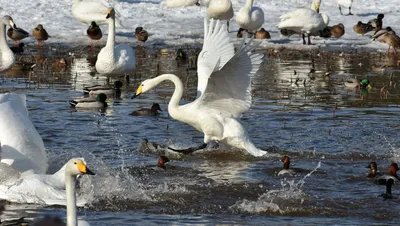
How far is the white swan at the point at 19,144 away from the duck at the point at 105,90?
533cm

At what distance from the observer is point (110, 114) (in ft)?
43.0

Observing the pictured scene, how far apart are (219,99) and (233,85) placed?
0.97 ft

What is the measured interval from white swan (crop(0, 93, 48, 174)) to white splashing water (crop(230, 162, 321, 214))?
1.88 m

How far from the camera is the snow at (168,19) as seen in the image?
76.8ft

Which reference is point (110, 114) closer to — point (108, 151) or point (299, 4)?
point (108, 151)

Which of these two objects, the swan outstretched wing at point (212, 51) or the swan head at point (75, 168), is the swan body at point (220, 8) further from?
the swan head at point (75, 168)

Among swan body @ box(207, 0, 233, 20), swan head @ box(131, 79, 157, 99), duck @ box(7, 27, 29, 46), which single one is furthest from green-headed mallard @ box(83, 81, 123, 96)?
swan body @ box(207, 0, 233, 20)

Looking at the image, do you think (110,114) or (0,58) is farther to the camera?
(0,58)

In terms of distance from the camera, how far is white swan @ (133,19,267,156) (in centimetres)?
1052

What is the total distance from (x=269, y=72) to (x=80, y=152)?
814cm

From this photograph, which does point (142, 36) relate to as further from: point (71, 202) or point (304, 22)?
point (71, 202)

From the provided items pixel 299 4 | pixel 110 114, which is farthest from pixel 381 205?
pixel 299 4

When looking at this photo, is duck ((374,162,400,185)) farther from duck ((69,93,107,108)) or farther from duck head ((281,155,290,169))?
duck ((69,93,107,108))

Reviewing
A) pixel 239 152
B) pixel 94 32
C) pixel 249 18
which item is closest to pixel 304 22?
pixel 249 18
